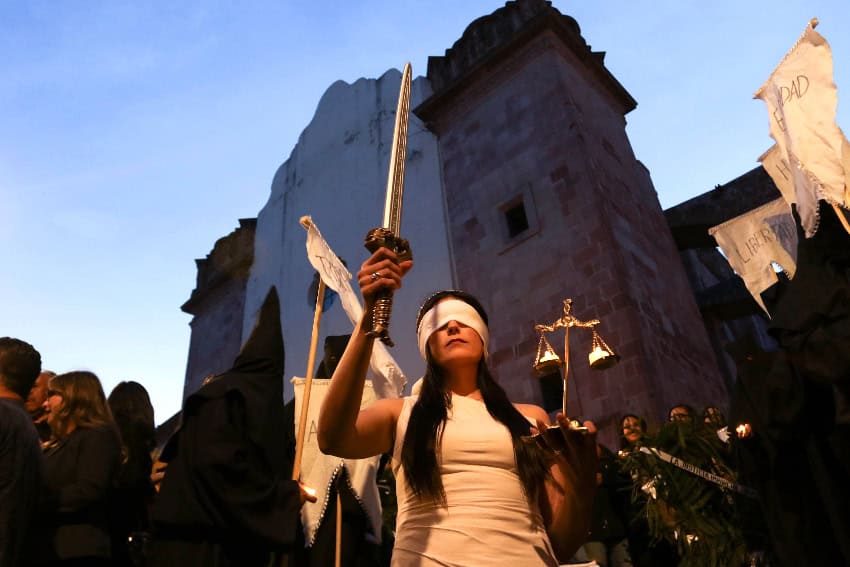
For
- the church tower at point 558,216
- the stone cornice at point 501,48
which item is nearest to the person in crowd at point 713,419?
the church tower at point 558,216

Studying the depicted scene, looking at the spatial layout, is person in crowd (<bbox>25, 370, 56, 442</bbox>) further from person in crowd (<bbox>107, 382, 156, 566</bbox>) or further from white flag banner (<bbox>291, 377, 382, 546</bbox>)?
white flag banner (<bbox>291, 377, 382, 546</bbox>)

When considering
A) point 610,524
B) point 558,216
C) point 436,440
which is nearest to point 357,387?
point 436,440

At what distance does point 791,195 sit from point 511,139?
855 centimetres

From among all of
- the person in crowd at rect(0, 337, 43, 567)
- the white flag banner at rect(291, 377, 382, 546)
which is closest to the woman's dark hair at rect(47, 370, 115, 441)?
the person in crowd at rect(0, 337, 43, 567)

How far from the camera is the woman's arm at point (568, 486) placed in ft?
6.06

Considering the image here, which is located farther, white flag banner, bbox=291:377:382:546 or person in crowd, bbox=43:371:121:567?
white flag banner, bbox=291:377:382:546

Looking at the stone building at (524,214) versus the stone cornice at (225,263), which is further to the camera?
the stone cornice at (225,263)

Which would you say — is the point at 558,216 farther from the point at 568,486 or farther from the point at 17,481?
the point at 568,486

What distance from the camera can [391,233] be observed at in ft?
5.77

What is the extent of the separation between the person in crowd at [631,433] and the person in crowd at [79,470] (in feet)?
14.6

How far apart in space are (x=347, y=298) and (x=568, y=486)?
3.59 metres

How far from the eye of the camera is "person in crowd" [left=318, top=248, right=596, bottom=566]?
5.92 feet

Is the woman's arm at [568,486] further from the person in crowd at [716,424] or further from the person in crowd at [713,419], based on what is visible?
the person in crowd at [713,419]

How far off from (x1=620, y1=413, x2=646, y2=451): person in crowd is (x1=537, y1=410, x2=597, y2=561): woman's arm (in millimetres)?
4213
